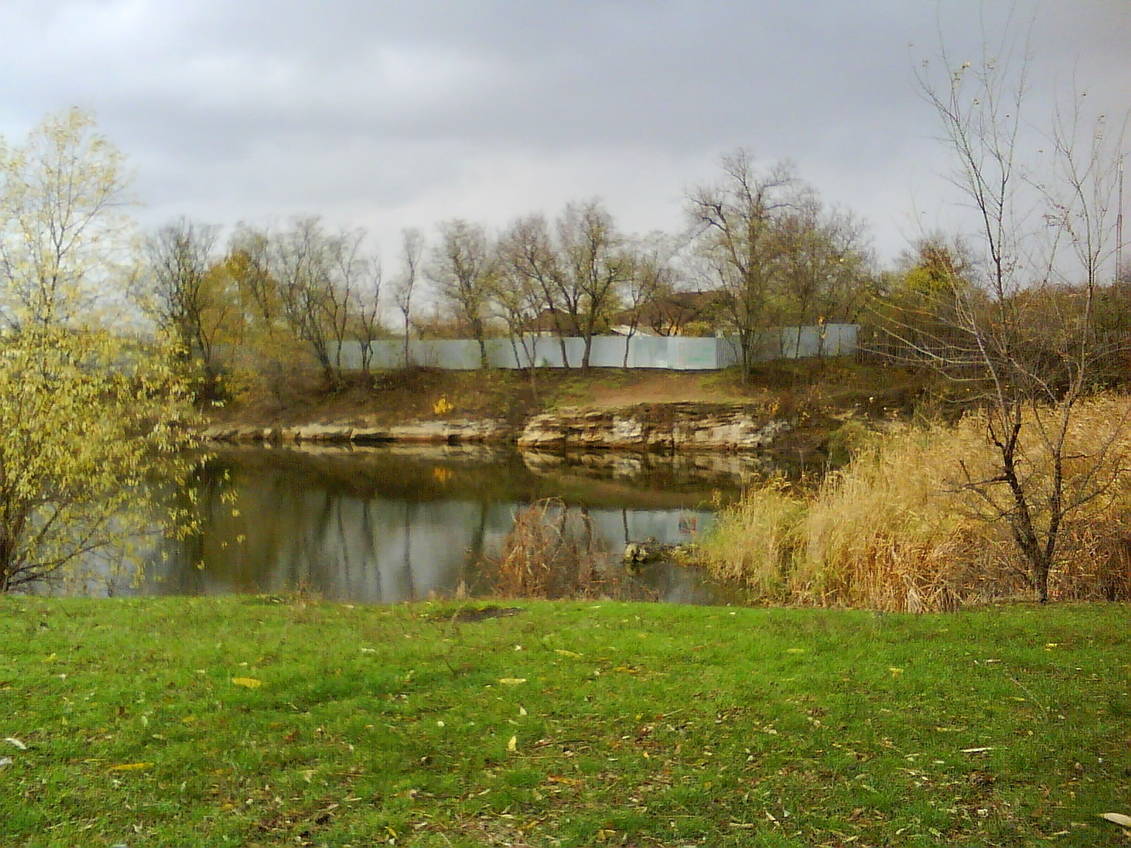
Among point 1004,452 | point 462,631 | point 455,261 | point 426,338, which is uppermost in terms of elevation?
point 455,261

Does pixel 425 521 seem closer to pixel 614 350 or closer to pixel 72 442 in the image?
pixel 72 442

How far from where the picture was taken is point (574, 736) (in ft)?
18.3

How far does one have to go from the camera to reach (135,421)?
1409cm

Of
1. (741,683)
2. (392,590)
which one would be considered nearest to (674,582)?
(392,590)

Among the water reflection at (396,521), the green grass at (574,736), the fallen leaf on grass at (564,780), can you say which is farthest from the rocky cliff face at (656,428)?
the fallen leaf on grass at (564,780)

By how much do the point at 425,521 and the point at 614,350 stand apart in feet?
106

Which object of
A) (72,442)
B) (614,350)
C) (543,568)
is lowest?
(543,568)

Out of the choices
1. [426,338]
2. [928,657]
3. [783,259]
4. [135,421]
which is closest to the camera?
[928,657]

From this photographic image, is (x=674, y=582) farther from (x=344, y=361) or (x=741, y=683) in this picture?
(x=344, y=361)

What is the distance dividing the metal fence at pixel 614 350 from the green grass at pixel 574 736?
44.0 meters

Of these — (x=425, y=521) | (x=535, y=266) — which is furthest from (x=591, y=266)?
(x=425, y=521)

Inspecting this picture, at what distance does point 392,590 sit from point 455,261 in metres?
42.1

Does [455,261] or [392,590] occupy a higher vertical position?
[455,261]

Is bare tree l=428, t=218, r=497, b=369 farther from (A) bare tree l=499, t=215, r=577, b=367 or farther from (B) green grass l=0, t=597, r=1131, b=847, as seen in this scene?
(B) green grass l=0, t=597, r=1131, b=847
